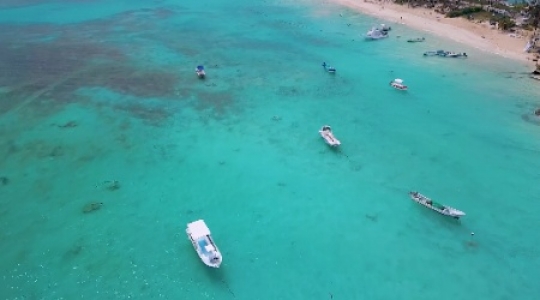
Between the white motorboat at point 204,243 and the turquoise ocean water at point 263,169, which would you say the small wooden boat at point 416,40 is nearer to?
the turquoise ocean water at point 263,169

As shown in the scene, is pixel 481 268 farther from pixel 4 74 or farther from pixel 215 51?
pixel 4 74

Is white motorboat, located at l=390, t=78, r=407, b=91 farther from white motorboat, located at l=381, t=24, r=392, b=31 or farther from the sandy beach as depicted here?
white motorboat, located at l=381, t=24, r=392, b=31

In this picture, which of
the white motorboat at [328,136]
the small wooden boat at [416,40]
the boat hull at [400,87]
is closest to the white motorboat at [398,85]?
the boat hull at [400,87]

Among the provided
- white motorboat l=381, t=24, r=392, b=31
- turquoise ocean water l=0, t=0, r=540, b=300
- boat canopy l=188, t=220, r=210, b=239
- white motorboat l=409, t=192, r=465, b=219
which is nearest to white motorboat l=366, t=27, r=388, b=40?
white motorboat l=381, t=24, r=392, b=31

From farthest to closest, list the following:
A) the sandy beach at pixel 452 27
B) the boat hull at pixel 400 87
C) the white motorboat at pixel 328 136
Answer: the sandy beach at pixel 452 27, the boat hull at pixel 400 87, the white motorboat at pixel 328 136

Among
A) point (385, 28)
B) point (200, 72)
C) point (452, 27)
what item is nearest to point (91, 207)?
point (200, 72)
